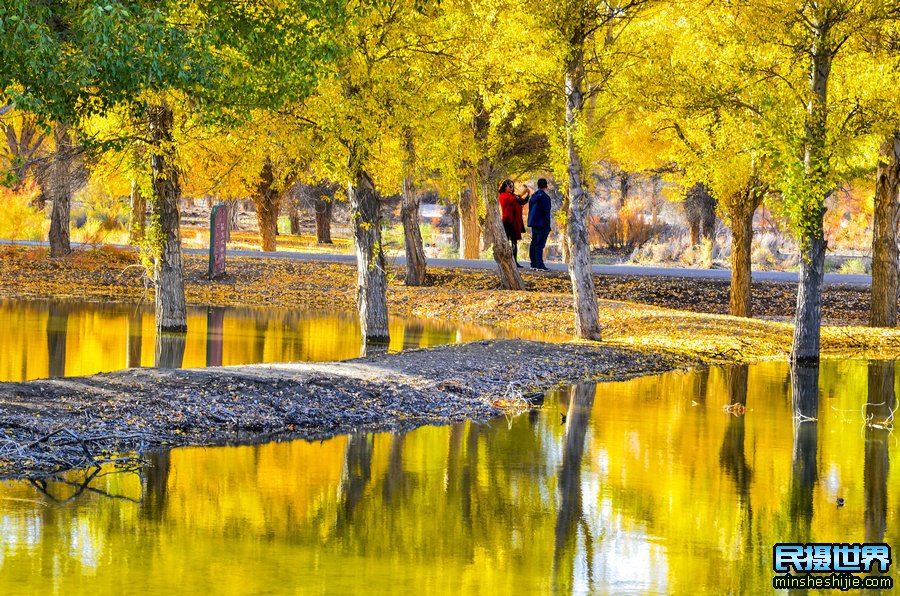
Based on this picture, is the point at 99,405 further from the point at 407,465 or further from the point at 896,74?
the point at 896,74

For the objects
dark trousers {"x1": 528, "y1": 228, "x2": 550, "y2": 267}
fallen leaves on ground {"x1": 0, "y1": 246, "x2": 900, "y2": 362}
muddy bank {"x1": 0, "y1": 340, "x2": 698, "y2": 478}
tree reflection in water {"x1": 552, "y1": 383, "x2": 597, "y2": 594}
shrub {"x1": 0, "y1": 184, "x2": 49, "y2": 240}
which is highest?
shrub {"x1": 0, "y1": 184, "x2": 49, "y2": 240}

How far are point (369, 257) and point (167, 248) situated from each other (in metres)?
3.66

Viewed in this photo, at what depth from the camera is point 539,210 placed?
30.4 m

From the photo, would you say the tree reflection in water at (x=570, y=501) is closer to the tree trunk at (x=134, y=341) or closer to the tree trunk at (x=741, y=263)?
the tree trunk at (x=134, y=341)

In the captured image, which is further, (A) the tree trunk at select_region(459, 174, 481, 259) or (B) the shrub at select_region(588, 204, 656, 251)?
(B) the shrub at select_region(588, 204, 656, 251)

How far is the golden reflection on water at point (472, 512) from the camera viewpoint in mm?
7562

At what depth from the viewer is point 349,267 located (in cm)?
3481

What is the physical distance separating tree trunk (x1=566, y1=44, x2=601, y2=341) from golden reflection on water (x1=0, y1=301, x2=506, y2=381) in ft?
9.44

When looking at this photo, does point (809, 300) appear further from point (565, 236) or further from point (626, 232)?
point (626, 232)

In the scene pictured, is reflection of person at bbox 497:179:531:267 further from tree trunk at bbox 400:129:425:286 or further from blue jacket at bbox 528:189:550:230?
tree trunk at bbox 400:129:425:286

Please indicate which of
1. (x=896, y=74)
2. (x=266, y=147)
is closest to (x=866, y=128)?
(x=896, y=74)

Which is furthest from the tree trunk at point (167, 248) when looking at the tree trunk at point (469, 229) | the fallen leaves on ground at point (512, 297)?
the tree trunk at point (469, 229)

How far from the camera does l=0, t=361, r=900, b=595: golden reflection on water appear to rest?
7.56m

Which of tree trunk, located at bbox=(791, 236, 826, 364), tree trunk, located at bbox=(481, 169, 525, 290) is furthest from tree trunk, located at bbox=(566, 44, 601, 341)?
tree trunk, located at bbox=(481, 169, 525, 290)
